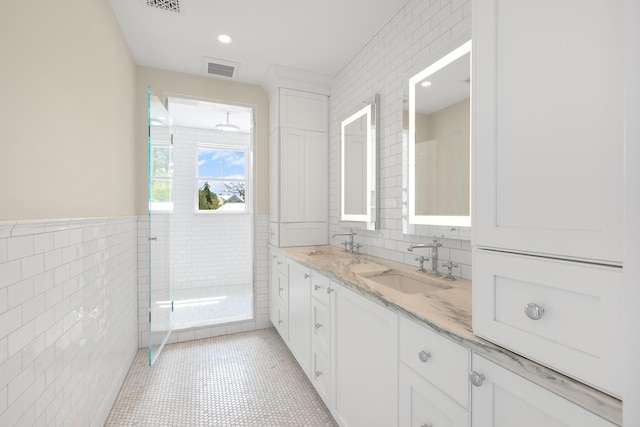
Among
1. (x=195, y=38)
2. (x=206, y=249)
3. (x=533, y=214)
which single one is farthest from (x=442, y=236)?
(x=206, y=249)

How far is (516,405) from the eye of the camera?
2.35 ft

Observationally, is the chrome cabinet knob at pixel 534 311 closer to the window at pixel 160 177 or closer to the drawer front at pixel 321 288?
the drawer front at pixel 321 288

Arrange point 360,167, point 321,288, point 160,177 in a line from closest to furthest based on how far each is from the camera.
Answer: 1. point 321,288
2. point 360,167
3. point 160,177

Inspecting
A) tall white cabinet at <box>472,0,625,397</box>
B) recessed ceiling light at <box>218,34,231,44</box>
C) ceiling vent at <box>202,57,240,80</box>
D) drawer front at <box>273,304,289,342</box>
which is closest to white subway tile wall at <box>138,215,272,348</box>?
drawer front at <box>273,304,289,342</box>

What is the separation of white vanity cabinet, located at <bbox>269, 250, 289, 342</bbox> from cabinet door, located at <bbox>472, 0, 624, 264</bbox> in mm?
2127

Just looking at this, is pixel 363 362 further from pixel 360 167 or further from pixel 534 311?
pixel 360 167

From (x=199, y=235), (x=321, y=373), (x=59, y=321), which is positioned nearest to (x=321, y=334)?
(x=321, y=373)

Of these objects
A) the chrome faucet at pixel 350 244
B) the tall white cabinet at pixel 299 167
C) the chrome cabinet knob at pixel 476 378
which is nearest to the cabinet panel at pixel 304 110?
the tall white cabinet at pixel 299 167

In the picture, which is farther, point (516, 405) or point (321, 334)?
point (321, 334)

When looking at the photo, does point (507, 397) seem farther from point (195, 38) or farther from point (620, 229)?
point (195, 38)

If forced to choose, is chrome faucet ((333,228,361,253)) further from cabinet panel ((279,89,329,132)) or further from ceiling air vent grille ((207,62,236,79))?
ceiling air vent grille ((207,62,236,79))

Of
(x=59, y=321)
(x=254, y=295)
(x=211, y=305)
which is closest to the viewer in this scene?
(x=59, y=321)

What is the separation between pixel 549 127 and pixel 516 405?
0.68 m

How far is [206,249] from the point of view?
17.3 feet
